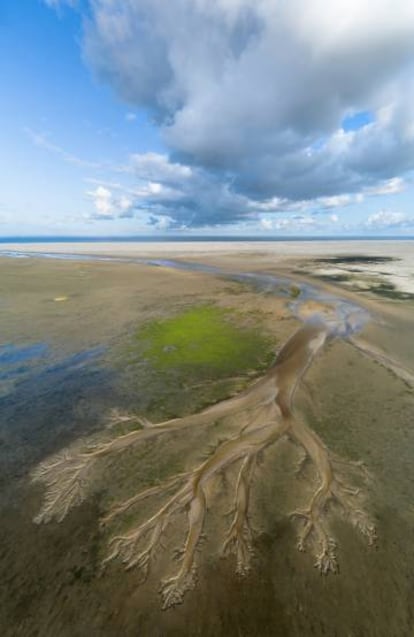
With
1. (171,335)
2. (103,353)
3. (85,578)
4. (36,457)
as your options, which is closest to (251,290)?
(171,335)

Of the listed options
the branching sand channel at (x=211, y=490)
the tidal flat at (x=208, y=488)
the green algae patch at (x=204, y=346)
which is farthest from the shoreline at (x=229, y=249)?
the branching sand channel at (x=211, y=490)

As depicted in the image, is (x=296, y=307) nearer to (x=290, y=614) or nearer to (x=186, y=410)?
(x=186, y=410)

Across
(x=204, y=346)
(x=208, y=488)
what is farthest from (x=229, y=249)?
(x=208, y=488)

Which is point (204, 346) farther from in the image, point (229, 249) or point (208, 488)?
point (229, 249)

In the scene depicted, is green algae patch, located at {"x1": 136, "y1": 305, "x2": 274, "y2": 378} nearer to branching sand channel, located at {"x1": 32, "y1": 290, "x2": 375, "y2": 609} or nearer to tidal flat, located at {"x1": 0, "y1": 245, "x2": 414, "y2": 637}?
tidal flat, located at {"x1": 0, "y1": 245, "x2": 414, "y2": 637}

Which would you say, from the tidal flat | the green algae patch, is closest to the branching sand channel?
the tidal flat

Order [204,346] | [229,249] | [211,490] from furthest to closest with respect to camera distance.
Answer: [229,249]
[204,346]
[211,490]
